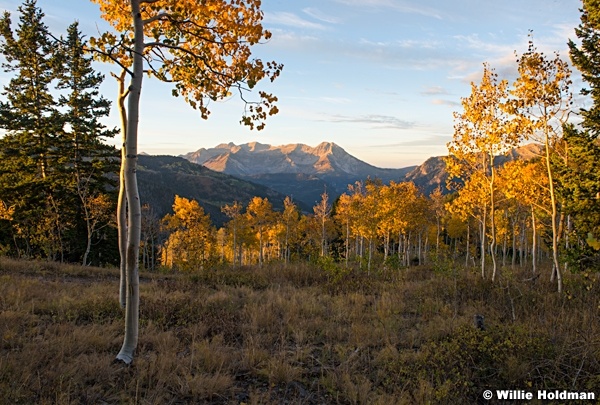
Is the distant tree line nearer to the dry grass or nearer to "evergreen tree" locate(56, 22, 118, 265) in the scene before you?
"evergreen tree" locate(56, 22, 118, 265)

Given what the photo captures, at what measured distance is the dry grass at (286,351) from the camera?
440 cm

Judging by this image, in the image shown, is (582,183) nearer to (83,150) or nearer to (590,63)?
(590,63)

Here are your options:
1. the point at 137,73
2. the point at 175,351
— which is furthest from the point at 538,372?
the point at 137,73

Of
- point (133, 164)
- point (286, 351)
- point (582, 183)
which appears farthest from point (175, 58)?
point (582, 183)

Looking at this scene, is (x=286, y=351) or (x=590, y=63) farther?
(x=590, y=63)

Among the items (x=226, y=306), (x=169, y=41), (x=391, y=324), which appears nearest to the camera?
(x=169, y=41)

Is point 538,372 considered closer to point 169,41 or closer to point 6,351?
point 169,41

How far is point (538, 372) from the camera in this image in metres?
4.74

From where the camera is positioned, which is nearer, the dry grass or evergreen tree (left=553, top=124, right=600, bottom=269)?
the dry grass

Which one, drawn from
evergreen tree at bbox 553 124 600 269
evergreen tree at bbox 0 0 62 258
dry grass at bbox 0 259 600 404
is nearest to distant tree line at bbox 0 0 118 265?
evergreen tree at bbox 0 0 62 258

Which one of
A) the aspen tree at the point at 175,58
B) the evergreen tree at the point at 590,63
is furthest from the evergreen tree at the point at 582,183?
the aspen tree at the point at 175,58

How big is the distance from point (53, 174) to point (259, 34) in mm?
26976

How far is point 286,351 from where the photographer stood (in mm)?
5895

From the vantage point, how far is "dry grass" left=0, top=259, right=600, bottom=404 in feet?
14.4
